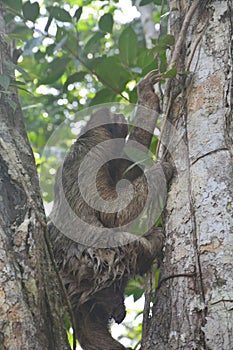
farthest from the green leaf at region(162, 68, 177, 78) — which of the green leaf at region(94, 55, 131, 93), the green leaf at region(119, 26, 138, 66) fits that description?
the green leaf at region(119, 26, 138, 66)

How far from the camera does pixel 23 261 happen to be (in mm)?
2947

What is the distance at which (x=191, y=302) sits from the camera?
123 inches

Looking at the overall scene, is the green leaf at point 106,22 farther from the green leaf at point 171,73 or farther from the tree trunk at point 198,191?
the green leaf at point 171,73

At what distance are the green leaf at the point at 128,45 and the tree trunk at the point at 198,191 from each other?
76 cm

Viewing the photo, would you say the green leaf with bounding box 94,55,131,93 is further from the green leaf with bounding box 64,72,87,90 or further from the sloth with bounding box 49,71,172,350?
the sloth with bounding box 49,71,172,350

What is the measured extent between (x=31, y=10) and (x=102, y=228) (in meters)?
2.25

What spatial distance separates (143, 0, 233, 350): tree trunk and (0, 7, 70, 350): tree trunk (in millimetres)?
668

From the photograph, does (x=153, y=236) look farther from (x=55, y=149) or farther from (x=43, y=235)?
(x=55, y=149)

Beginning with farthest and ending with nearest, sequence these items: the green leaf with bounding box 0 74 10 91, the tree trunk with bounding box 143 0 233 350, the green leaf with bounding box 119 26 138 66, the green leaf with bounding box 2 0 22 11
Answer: the green leaf with bounding box 119 26 138 66 < the green leaf with bounding box 2 0 22 11 < the green leaf with bounding box 0 74 10 91 < the tree trunk with bounding box 143 0 233 350

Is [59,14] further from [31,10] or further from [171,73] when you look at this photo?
[171,73]

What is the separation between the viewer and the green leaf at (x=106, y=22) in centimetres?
543

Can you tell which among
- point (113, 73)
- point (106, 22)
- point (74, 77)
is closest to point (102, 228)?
point (113, 73)

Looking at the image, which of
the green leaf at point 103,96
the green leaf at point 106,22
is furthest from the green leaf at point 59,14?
the green leaf at point 103,96

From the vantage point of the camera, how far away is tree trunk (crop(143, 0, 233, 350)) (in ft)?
9.98
